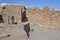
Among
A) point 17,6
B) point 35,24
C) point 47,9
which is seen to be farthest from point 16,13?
point 47,9

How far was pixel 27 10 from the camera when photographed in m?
20.3

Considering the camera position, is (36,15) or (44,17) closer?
(44,17)

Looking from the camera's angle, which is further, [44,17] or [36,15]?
[36,15]

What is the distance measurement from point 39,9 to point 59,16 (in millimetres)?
2733

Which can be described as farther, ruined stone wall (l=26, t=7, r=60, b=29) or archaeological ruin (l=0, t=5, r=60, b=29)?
ruined stone wall (l=26, t=7, r=60, b=29)

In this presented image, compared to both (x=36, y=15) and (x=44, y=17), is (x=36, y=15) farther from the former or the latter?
(x=44, y=17)

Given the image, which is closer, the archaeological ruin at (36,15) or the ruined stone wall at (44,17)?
the archaeological ruin at (36,15)

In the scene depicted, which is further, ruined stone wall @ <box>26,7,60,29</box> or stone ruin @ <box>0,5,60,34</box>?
ruined stone wall @ <box>26,7,60,29</box>

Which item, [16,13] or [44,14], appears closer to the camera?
[16,13]

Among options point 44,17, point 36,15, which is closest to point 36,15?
point 36,15

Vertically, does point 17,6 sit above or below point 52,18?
above

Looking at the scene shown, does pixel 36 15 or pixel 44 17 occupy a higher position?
pixel 36 15

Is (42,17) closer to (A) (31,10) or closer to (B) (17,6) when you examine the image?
(A) (31,10)

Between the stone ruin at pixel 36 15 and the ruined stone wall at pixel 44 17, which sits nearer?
the stone ruin at pixel 36 15
